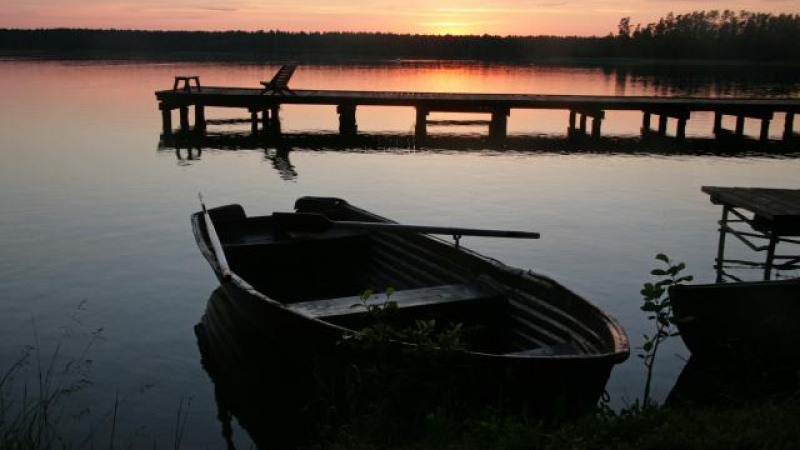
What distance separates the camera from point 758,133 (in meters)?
35.0

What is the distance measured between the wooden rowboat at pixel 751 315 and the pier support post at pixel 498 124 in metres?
23.6

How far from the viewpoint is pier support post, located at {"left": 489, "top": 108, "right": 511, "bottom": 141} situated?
3128cm

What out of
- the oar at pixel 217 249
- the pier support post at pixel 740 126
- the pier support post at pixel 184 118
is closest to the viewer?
the oar at pixel 217 249

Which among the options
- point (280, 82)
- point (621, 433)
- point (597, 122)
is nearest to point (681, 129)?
point (597, 122)

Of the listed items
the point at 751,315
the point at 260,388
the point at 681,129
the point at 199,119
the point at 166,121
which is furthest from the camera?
the point at 199,119

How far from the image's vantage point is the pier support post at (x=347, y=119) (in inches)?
1268

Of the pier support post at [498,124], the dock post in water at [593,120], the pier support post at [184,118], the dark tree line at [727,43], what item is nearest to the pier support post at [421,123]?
the pier support post at [498,124]

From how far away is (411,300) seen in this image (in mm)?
7801

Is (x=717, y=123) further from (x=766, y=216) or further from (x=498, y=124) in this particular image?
(x=766, y=216)

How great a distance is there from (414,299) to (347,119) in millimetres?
25381

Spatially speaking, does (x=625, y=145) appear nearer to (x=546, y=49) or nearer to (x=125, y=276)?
(x=125, y=276)

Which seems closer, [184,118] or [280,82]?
[280,82]

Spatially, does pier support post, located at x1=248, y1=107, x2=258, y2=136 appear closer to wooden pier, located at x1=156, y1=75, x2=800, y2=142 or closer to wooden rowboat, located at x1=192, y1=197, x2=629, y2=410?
wooden pier, located at x1=156, y1=75, x2=800, y2=142

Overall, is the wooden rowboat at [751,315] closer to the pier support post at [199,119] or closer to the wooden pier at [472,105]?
the wooden pier at [472,105]
